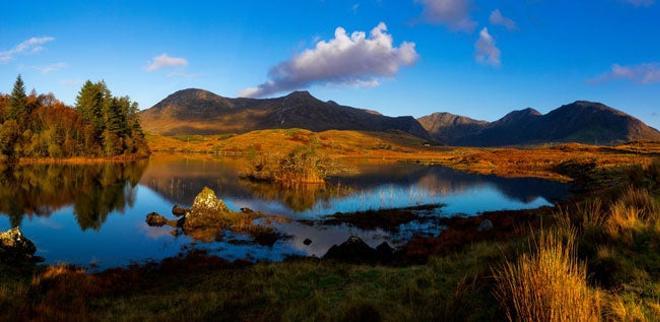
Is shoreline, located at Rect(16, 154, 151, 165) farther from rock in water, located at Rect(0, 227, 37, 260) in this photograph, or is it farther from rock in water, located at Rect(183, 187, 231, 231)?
rock in water, located at Rect(0, 227, 37, 260)

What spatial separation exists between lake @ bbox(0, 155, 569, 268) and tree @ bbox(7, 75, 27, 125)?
A: 3461 cm

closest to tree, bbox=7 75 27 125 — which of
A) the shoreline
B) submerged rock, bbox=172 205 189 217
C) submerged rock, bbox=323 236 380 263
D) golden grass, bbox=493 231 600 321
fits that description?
the shoreline

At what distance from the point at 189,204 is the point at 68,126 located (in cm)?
8396

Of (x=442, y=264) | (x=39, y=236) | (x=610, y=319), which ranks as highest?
(x=610, y=319)

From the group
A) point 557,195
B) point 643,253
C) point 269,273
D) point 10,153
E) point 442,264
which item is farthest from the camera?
point 10,153

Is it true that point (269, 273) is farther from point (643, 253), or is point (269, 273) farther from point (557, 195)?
point (557, 195)

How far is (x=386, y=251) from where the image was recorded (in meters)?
26.7

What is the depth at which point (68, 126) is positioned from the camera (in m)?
110

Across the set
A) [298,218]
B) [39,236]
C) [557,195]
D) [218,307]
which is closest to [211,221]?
[298,218]

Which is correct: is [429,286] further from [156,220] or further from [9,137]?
[9,137]

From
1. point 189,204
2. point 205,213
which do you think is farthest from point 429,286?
point 189,204

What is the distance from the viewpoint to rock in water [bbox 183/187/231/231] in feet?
116

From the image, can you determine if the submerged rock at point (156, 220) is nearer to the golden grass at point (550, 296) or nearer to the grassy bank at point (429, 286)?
the grassy bank at point (429, 286)

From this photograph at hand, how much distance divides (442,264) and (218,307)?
29.8 ft
